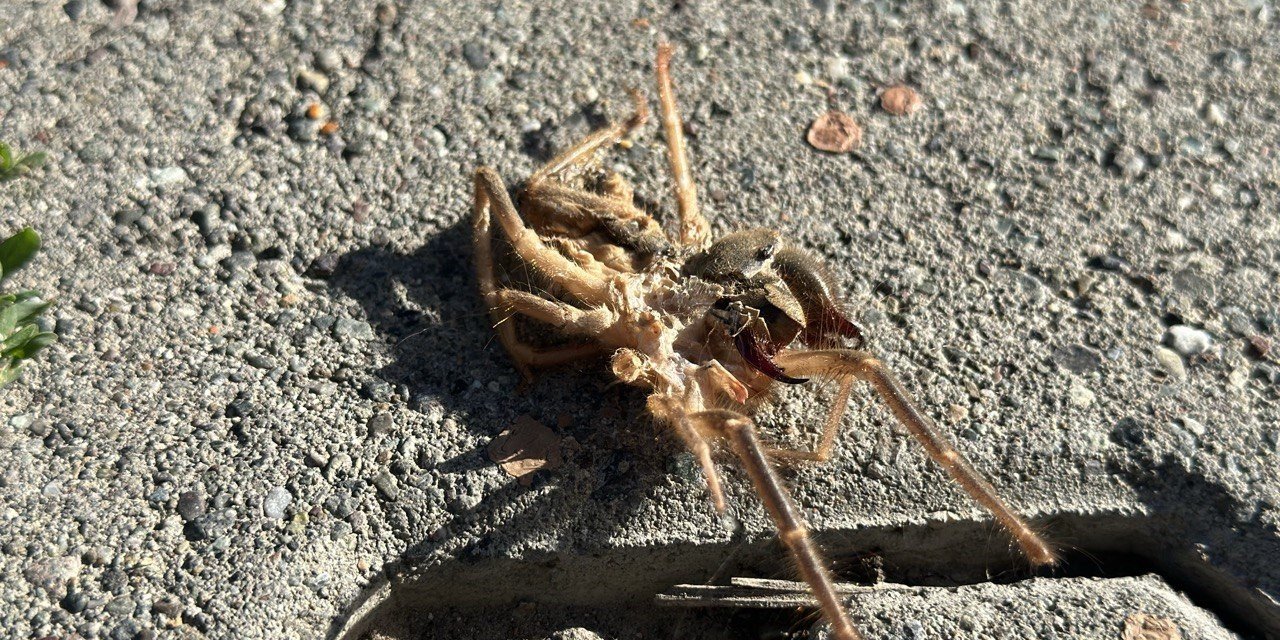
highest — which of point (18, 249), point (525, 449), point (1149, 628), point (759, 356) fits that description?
point (18, 249)

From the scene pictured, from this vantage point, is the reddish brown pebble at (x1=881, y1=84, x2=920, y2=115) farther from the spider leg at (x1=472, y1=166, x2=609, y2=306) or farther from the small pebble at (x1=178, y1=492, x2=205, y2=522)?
the small pebble at (x1=178, y1=492, x2=205, y2=522)

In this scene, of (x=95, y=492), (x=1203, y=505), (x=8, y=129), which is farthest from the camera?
(x=8, y=129)

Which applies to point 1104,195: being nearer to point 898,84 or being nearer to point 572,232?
point 898,84

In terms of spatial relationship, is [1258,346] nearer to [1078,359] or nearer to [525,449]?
[1078,359]

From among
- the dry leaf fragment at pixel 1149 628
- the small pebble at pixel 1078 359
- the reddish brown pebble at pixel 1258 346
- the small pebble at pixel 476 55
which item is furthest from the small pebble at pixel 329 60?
the reddish brown pebble at pixel 1258 346

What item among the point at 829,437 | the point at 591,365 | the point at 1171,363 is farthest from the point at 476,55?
the point at 1171,363

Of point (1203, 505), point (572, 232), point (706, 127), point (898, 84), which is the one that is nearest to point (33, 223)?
point (572, 232)

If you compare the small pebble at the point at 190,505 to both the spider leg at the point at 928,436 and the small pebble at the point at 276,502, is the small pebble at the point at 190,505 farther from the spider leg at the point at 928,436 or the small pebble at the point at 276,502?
the spider leg at the point at 928,436
